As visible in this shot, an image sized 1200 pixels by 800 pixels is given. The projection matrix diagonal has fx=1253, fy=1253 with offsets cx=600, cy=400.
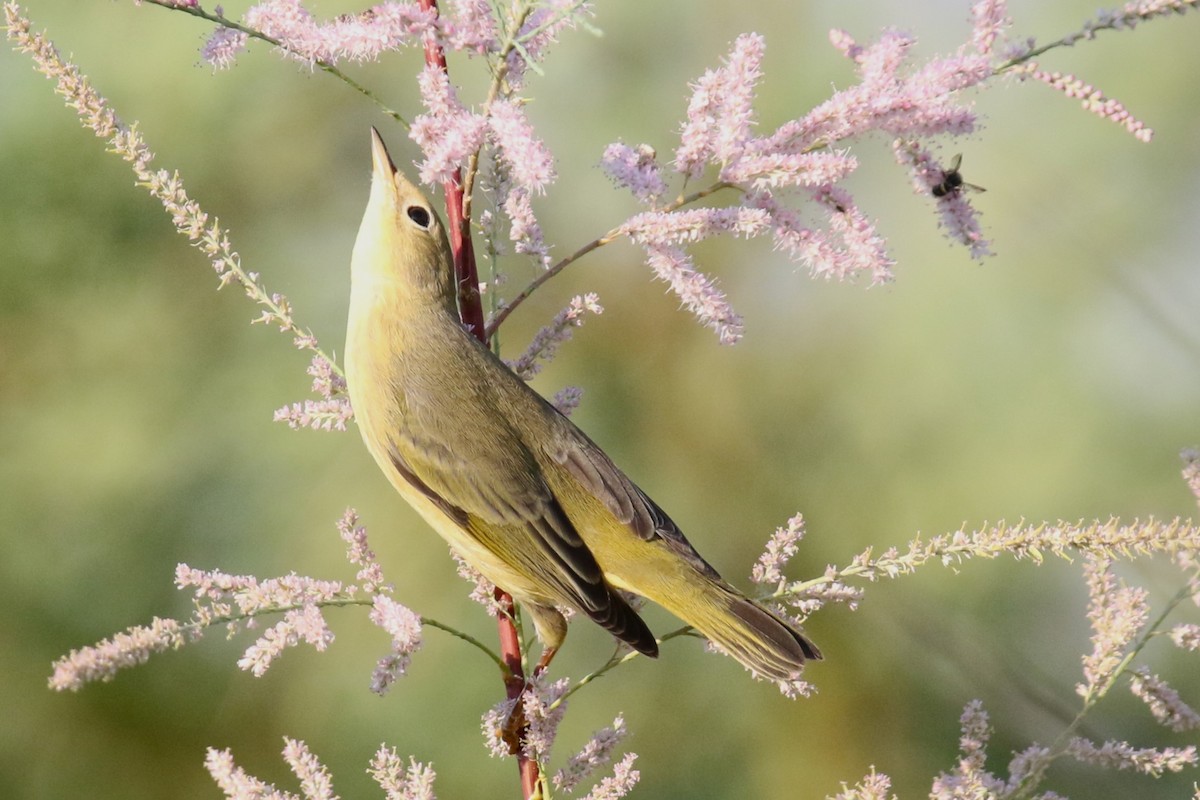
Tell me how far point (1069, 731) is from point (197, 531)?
2.73 metres

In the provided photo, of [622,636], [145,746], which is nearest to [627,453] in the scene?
[145,746]

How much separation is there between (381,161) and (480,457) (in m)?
0.46

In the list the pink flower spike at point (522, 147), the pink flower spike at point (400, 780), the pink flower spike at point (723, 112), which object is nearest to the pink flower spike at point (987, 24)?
the pink flower spike at point (723, 112)

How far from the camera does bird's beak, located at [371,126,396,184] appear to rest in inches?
70.3

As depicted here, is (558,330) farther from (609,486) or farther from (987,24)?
(987,24)

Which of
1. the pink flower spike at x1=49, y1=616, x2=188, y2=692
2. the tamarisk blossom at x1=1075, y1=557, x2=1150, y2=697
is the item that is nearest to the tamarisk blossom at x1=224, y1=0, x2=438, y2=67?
the pink flower spike at x1=49, y1=616, x2=188, y2=692

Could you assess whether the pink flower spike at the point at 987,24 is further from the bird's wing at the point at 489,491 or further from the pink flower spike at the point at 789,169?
the bird's wing at the point at 489,491

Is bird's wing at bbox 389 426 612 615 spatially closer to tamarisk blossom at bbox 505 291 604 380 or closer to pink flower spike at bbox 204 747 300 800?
tamarisk blossom at bbox 505 291 604 380

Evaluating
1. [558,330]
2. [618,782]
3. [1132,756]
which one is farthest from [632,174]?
[1132,756]

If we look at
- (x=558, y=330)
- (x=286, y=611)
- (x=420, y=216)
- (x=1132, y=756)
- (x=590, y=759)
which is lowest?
(x=1132, y=756)

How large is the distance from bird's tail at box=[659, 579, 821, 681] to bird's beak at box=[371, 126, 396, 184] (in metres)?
0.78

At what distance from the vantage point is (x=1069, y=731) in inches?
62.3

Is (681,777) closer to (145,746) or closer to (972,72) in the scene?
(145,746)

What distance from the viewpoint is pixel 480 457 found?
1.87 metres
